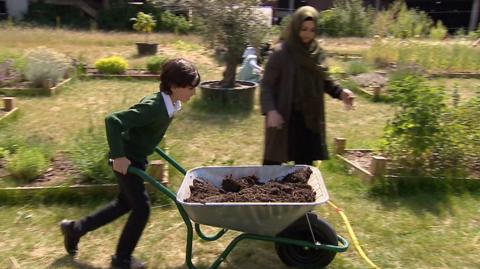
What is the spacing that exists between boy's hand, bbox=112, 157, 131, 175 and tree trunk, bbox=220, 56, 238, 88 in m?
4.91

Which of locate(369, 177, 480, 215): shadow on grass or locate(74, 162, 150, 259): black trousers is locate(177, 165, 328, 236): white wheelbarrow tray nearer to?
locate(74, 162, 150, 259): black trousers

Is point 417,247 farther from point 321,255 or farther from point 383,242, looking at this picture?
point 321,255

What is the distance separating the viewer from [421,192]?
453 centimetres

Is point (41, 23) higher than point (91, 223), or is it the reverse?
point (41, 23)

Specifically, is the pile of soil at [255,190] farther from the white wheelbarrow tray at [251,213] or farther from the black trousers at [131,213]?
the black trousers at [131,213]

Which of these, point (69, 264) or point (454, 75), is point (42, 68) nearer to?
point (69, 264)

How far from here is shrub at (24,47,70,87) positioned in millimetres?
8492

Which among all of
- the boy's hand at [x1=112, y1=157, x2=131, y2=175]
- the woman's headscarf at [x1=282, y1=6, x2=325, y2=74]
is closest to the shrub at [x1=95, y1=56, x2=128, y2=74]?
the woman's headscarf at [x1=282, y1=6, x2=325, y2=74]

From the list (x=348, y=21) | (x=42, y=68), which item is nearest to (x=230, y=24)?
(x=42, y=68)

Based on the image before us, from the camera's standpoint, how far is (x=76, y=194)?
→ 4.24m

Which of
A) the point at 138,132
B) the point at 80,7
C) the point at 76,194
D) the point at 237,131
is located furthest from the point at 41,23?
the point at 138,132

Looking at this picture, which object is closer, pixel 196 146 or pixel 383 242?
pixel 383 242

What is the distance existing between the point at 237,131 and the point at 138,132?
11.5 feet

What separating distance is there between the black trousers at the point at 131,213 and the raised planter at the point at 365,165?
2.30 metres
